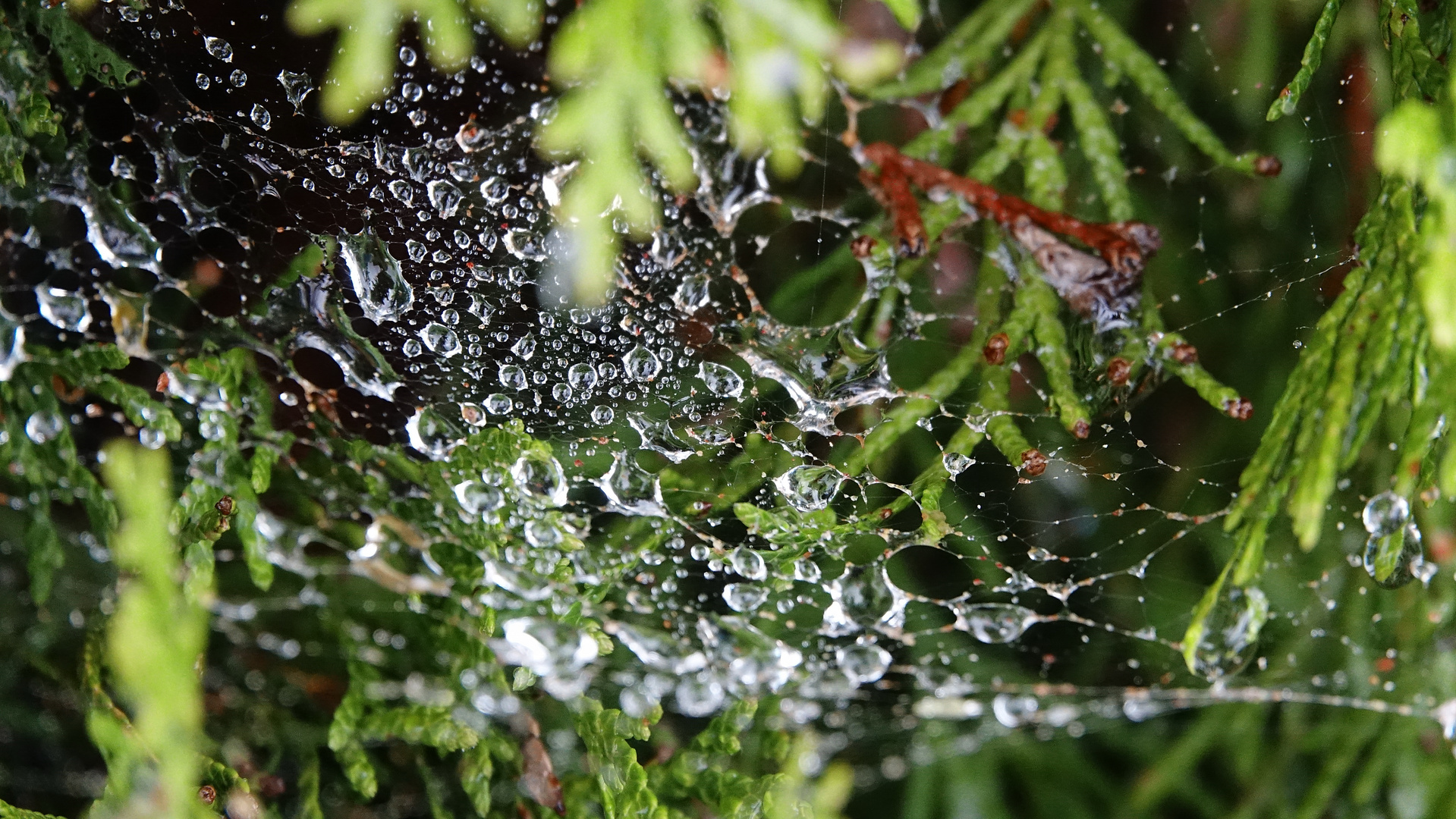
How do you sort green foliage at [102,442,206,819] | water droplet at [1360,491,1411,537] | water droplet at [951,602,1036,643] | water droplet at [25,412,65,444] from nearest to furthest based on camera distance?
green foliage at [102,442,206,819] → water droplet at [1360,491,1411,537] → water droplet at [25,412,65,444] → water droplet at [951,602,1036,643]

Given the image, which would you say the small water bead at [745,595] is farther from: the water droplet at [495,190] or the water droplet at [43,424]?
the water droplet at [43,424]

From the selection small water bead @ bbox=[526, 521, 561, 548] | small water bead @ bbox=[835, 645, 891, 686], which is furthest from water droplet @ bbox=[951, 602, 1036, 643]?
small water bead @ bbox=[526, 521, 561, 548]

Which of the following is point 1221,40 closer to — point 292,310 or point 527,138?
point 527,138

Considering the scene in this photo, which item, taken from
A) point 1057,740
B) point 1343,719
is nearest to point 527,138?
point 1057,740

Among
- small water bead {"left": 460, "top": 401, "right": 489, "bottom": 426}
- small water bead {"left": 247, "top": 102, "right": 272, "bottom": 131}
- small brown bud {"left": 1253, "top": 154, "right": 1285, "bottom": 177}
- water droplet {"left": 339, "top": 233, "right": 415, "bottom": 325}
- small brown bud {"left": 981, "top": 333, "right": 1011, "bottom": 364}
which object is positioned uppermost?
small brown bud {"left": 1253, "top": 154, "right": 1285, "bottom": 177}

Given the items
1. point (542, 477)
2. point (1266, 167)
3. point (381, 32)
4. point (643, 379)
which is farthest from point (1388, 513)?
point (381, 32)

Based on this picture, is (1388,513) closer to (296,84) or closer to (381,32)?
(381,32)

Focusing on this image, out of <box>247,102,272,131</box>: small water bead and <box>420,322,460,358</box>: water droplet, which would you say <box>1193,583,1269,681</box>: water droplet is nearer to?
<box>420,322,460,358</box>: water droplet
